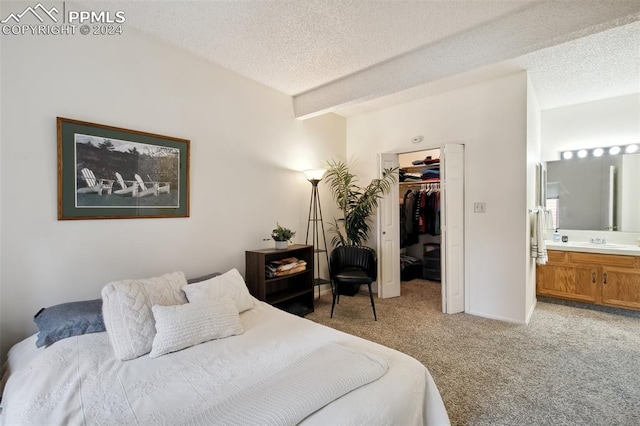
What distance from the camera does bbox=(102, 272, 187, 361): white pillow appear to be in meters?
1.60

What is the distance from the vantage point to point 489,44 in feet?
7.61

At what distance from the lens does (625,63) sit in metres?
2.92

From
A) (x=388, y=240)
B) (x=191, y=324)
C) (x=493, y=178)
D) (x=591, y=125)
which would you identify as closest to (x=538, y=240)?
(x=493, y=178)

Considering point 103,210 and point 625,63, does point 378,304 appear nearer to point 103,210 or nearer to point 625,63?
point 103,210

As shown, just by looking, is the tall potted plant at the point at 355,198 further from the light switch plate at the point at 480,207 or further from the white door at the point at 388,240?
the light switch plate at the point at 480,207

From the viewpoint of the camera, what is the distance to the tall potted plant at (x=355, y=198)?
4082mm

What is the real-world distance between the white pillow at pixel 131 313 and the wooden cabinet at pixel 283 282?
3.52ft

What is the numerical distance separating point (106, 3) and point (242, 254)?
7.90ft

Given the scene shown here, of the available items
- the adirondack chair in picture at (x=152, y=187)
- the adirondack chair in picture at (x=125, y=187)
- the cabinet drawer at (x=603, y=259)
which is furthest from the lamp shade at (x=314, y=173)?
the cabinet drawer at (x=603, y=259)

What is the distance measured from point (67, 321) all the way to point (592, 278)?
17.5 ft

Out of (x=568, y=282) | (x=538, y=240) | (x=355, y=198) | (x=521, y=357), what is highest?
(x=355, y=198)

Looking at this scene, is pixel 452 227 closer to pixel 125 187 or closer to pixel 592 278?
pixel 592 278

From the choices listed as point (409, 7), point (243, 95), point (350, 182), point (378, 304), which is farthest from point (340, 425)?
point (350, 182)

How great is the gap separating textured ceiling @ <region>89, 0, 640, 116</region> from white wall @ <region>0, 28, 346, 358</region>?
12.1 inches
